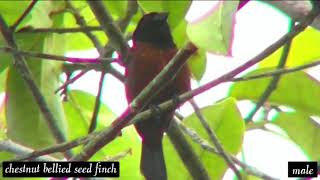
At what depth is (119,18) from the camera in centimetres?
192

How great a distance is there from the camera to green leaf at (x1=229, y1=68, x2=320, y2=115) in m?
1.92

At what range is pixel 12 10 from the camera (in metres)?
1.75

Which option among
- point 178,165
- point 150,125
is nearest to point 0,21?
point 178,165

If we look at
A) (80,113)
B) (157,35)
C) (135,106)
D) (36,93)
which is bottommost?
(135,106)

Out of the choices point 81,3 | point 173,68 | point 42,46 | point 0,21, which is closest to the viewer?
point 173,68

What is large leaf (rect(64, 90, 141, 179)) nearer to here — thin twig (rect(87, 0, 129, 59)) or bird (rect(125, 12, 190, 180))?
bird (rect(125, 12, 190, 180))

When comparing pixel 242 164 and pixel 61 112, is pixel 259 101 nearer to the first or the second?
pixel 242 164

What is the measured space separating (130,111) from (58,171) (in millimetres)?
398

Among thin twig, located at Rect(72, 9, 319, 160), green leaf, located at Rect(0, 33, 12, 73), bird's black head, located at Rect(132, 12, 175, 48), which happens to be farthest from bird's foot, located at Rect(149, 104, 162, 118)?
bird's black head, located at Rect(132, 12, 175, 48)

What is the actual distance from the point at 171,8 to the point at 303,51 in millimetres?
604

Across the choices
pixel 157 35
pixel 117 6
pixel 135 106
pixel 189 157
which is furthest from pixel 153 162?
pixel 157 35

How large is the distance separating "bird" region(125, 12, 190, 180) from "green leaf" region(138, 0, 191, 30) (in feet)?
1.75

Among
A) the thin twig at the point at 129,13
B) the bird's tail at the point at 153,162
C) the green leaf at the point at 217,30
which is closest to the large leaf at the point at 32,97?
the thin twig at the point at 129,13

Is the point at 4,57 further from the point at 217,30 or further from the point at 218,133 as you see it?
the point at 217,30
